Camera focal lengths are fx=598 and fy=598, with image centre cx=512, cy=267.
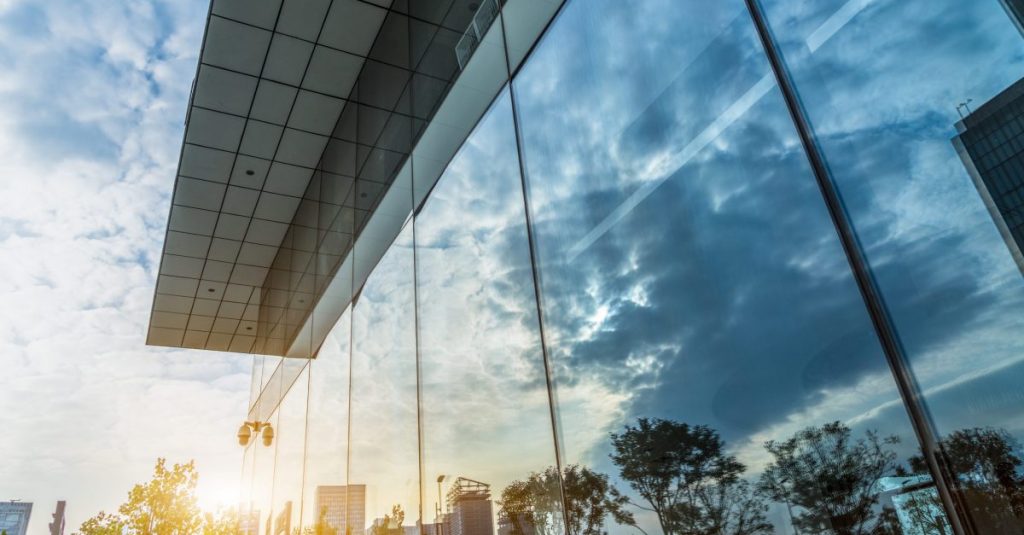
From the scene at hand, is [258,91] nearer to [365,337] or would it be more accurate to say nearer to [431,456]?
[365,337]

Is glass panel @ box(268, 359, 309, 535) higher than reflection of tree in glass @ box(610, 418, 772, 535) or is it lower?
higher

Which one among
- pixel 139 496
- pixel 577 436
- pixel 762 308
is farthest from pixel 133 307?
pixel 762 308

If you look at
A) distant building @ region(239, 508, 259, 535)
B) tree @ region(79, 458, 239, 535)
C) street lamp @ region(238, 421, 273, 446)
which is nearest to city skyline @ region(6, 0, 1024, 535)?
street lamp @ region(238, 421, 273, 446)

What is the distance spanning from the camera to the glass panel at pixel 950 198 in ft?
4.14

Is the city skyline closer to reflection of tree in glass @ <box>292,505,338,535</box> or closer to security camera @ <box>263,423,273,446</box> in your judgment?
reflection of tree in glass @ <box>292,505,338,535</box>

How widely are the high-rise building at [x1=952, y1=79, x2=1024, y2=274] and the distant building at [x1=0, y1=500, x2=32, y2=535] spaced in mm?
147461

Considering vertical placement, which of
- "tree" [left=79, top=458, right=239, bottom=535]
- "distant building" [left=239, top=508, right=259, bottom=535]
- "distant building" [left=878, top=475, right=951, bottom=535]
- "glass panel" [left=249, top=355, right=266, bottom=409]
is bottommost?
"distant building" [left=878, top=475, right=951, bottom=535]

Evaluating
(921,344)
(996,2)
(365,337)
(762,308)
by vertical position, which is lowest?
(921,344)

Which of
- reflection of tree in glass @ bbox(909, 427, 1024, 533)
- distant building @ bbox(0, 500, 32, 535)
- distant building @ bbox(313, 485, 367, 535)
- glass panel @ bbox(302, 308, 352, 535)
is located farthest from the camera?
distant building @ bbox(0, 500, 32, 535)

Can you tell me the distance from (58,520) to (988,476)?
5181 inches

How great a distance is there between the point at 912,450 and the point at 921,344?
9.8 inches

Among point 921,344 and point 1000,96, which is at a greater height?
point 1000,96

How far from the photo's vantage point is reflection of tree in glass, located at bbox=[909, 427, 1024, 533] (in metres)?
1.21

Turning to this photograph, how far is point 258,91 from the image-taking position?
6.07 meters
